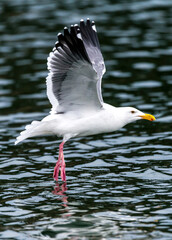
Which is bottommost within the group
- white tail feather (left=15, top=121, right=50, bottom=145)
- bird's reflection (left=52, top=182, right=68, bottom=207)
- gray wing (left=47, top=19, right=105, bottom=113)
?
bird's reflection (left=52, top=182, right=68, bottom=207)

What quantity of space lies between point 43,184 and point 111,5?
Result: 16525mm

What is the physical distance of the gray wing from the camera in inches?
383

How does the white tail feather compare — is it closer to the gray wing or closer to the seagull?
the seagull

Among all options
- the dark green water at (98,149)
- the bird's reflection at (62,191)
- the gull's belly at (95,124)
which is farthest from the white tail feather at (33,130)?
the bird's reflection at (62,191)

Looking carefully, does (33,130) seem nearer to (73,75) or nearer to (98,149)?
(73,75)

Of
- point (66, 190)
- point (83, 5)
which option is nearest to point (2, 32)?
point (83, 5)

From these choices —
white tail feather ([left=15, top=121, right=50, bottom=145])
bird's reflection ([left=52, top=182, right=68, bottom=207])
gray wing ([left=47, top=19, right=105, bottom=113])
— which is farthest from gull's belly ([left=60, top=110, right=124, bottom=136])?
bird's reflection ([left=52, top=182, right=68, bottom=207])

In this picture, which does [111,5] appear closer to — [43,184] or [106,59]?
[106,59]

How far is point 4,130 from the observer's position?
13.9m

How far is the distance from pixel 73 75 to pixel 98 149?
284cm

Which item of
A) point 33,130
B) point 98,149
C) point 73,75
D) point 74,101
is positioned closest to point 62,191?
point 33,130

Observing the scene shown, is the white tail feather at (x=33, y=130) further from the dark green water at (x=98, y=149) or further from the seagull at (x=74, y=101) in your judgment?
the dark green water at (x=98, y=149)

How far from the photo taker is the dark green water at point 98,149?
8766mm

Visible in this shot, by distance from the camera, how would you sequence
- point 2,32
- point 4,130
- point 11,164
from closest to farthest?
point 11,164
point 4,130
point 2,32
